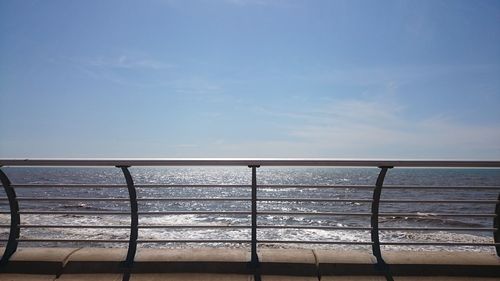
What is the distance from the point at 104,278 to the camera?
12.2 feet

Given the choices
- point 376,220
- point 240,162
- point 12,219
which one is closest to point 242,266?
point 240,162

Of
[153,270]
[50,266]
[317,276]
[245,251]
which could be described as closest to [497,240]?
[317,276]

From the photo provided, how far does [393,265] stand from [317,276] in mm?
767

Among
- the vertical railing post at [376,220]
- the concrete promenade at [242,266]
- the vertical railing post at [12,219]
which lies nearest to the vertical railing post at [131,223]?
the concrete promenade at [242,266]

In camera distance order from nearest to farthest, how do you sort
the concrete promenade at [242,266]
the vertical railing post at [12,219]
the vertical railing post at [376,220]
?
the concrete promenade at [242,266]
the vertical railing post at [376,220]
the vertical railing post at [12,219]

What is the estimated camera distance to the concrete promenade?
376cm

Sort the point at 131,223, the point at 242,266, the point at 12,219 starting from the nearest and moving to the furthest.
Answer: the point at 242,266 < the point at 131,223 < the point at 12,219

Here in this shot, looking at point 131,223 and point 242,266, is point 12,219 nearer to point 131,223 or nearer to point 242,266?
point 131,223

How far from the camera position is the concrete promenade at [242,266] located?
3764mm

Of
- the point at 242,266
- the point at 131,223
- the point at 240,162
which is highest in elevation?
the point at 240,162

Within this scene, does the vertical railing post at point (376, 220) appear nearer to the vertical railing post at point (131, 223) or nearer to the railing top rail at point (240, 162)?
the railing top rail at point (240, 162)

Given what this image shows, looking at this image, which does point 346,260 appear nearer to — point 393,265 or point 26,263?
point 393,265

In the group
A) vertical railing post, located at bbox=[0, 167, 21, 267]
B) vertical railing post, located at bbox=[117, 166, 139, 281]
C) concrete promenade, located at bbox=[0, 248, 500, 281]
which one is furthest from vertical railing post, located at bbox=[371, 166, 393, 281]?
vertical railing post, located at bbox=[0, 167, 21, 267]

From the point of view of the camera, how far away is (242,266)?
3.89 meters
